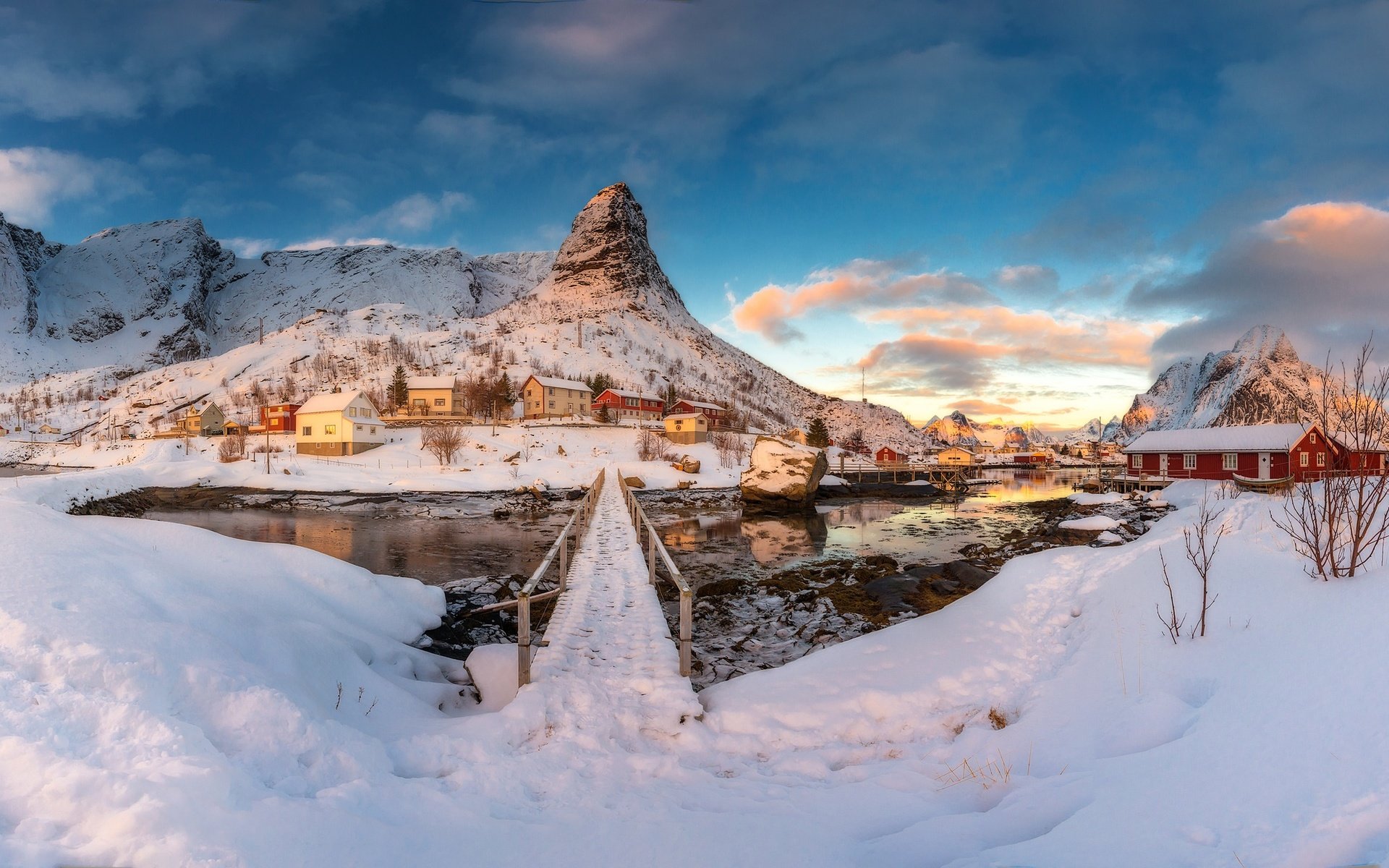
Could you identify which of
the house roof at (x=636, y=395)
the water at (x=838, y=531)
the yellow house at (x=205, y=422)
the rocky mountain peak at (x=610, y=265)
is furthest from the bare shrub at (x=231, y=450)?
the rocky mountain peak at (x=610, y=265)

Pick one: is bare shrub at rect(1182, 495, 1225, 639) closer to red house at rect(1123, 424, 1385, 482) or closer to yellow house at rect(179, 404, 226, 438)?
red house at rect(1123, 424, 1385, 482)

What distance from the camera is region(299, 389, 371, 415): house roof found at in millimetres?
54969

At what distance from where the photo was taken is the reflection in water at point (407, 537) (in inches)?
789

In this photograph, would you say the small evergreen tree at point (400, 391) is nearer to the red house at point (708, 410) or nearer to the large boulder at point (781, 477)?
the red house at point (708, 410)

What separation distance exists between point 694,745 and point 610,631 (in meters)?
3.79

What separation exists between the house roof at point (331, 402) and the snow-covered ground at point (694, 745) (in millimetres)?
53465

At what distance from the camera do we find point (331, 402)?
183 ft

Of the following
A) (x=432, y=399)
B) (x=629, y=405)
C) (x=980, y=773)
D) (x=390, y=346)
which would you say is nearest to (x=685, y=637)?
(x=980, y=773)

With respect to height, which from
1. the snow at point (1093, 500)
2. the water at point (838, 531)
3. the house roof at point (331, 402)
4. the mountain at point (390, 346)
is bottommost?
the water at point (838, 531)

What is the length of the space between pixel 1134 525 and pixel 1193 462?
102 ft

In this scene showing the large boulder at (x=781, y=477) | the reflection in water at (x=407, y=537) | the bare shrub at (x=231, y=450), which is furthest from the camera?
the bare shrub at (x=231, y=450)

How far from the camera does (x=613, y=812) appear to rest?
15.0 feet

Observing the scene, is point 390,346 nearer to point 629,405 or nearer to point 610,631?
point 629,405

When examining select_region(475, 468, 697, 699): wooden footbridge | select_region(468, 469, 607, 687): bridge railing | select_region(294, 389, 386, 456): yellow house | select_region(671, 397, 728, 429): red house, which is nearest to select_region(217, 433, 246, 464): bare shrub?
select_region(294, 389, 386, 456): yellow house
